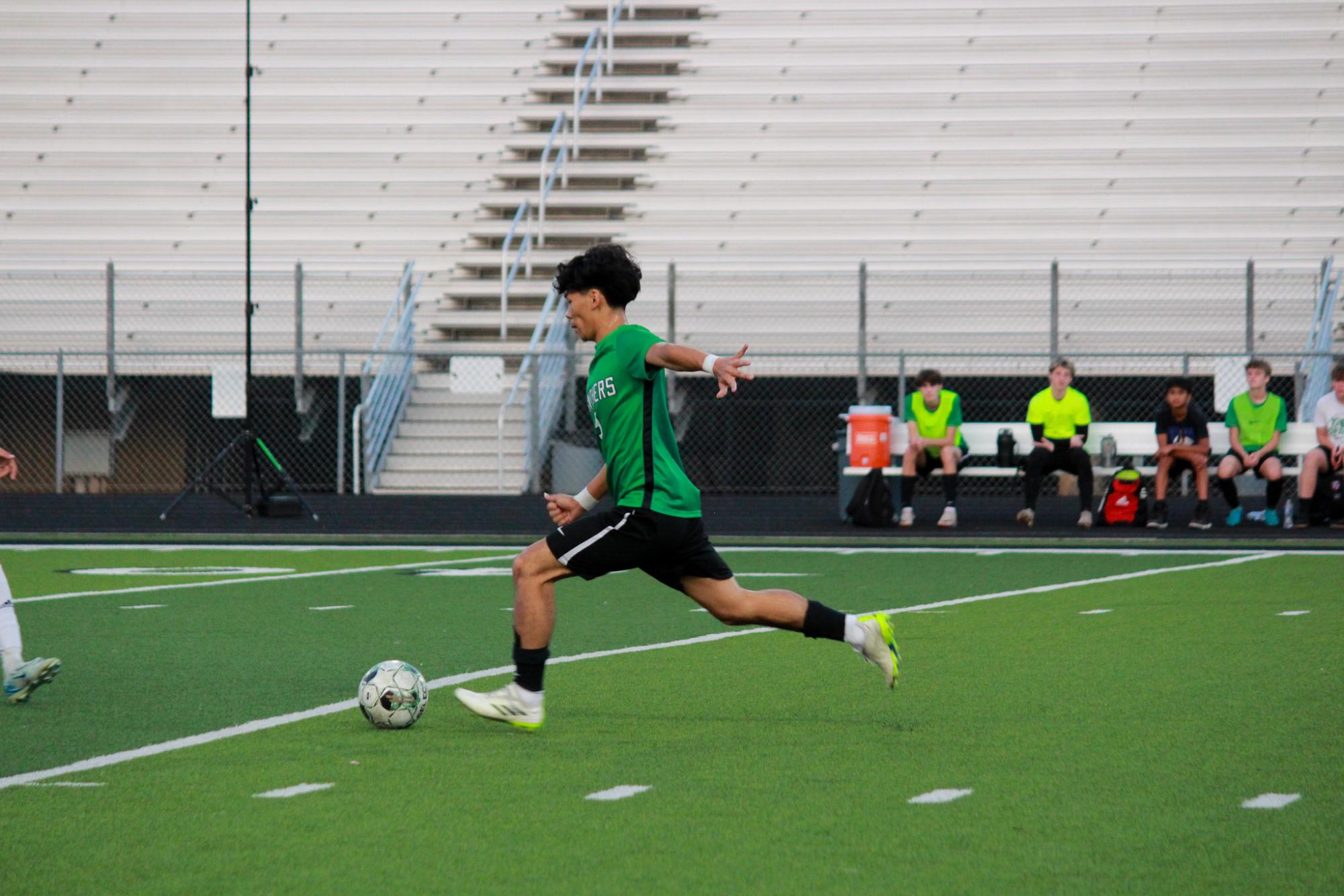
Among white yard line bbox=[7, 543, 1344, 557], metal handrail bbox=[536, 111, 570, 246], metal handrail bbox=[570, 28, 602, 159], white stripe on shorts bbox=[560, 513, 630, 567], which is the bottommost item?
white yard line bbox=[7, 543, 1344, 557]

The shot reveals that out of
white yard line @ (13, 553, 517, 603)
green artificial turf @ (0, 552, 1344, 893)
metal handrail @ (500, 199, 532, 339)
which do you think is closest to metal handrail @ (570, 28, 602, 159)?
metal handrail @ (500, 199, 532, 339)

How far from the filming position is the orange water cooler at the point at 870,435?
649 inches

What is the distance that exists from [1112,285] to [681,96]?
6969 millimetres

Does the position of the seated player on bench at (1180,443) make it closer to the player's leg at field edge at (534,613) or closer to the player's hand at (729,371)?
the player's leg at field edge at (534,613)

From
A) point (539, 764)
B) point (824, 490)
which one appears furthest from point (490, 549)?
point (539, 764)

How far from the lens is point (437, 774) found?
5.21 metres

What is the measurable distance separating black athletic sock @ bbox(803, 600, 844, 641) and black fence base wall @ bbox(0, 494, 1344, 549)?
899 cm

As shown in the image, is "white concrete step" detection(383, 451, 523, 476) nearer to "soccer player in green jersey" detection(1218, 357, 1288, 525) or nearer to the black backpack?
the black backpack

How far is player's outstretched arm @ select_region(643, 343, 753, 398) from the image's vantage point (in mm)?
Result: 5438

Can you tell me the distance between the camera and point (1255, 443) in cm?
1659

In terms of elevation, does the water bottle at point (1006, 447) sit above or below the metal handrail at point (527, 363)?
below

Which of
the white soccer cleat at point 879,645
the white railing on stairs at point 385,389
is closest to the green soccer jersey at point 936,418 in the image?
the white railing on stairs at point 385,389

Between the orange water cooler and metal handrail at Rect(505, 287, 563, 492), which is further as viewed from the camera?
metal handrail at Rect(505, 287, 563, 492)

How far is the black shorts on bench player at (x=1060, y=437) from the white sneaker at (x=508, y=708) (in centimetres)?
1108
